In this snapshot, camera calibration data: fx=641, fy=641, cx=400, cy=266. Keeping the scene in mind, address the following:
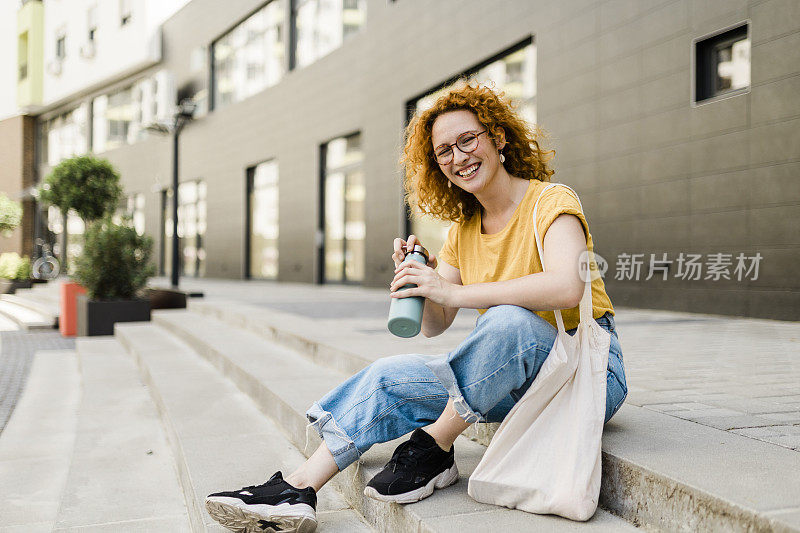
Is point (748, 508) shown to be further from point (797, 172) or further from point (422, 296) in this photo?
point (797, 172)

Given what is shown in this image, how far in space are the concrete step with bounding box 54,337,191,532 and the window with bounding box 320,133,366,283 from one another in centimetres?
922

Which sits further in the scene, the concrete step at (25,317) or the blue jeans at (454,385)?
the concrete step at (25,317)

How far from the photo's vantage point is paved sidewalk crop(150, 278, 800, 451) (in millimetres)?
2227

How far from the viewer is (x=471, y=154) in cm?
195

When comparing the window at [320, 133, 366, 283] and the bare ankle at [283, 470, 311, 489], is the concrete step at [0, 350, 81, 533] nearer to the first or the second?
the bare ankle at [283, 470, 311, 489]

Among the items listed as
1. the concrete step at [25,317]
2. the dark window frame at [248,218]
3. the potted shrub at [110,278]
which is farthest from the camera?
the dark window frame at [248,218]

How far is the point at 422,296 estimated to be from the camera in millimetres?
1780

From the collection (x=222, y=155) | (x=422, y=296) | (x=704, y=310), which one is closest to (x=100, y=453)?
(x=422, y=296)

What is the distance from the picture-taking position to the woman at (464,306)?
171 centimetres

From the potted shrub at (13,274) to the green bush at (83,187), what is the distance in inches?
88.4

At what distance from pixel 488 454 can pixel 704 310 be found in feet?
19.0

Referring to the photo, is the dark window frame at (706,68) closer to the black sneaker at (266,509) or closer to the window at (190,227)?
the black sneaker at (266,509)

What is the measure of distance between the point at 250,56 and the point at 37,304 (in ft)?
30.7

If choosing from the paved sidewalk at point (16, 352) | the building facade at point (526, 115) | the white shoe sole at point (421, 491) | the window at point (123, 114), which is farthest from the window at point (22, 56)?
the white shoe sole at point (421, 491)
